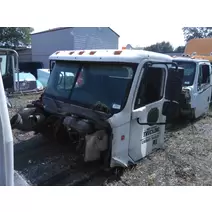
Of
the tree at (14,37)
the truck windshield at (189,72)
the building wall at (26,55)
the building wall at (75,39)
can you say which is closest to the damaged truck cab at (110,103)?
the truck windshield at (189,72)

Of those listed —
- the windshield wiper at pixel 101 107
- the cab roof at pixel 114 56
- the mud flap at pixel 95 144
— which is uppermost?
the cab roof at pixel 114 56

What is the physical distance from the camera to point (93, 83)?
3.44 metres

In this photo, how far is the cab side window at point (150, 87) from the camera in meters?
3.25

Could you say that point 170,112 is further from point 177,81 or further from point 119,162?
point 119,162

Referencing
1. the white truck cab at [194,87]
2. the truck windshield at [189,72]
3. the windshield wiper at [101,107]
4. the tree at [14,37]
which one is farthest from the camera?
the tree at [14,37]

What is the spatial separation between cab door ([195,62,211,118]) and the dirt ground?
0.89 metres

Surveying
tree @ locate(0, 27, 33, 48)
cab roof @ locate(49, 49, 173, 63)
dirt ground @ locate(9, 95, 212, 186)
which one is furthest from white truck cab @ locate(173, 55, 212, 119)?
tree @ locate(0, 27, 33, 48)

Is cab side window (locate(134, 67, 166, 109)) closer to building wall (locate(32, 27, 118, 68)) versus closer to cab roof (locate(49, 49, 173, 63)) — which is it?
cab roof (locate(49, 49, 173, 63))

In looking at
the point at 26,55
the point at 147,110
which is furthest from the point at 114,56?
the point at 26,55

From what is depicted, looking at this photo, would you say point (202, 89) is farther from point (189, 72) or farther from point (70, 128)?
point (70, 128)

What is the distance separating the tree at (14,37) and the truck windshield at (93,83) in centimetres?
2787

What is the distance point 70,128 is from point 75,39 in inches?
588

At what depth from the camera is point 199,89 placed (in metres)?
6.28

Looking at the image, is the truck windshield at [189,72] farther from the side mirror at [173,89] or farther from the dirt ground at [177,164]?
the side mirror at [173,89]
